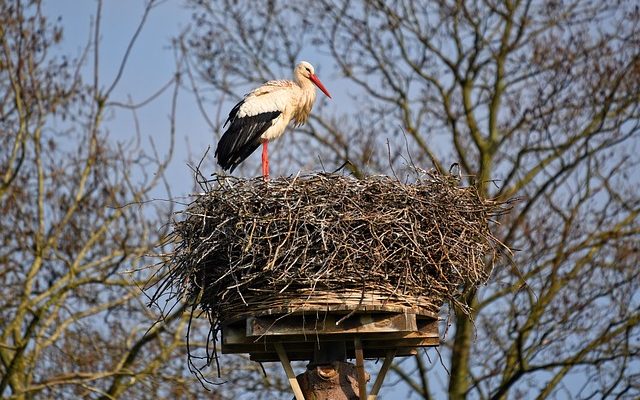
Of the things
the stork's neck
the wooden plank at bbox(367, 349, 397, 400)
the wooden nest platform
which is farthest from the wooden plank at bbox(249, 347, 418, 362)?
the stork's neck

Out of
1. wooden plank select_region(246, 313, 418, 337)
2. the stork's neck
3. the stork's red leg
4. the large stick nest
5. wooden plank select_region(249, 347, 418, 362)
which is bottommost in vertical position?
wooden plank select_region(246, 313, 418, 337)

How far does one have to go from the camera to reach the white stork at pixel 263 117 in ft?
33.3

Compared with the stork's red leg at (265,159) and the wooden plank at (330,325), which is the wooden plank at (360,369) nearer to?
the wooden plank at (330,325)

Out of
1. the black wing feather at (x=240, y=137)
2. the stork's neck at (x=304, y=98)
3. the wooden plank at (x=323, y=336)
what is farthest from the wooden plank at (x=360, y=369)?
the stork's neck at (x=304, y=98)

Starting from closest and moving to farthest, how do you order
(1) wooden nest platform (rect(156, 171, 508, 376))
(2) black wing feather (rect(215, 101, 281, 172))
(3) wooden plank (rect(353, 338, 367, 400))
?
(3) wooden plank (rect(353, 338, 367, 400)) → (1) wooden nest platform (rect(156, 171, 508, 376)) → (2) black wing feather (rect(215, 101, 281, 172))

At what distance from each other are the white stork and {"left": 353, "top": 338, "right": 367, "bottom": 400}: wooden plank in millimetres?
3430

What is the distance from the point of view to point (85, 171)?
15727 mm

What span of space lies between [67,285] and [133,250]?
866mm

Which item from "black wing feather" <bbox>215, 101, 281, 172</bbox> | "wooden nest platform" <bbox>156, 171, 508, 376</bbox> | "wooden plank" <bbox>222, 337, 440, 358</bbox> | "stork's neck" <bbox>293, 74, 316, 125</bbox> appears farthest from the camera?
"stork's neck" <bbox>293, 74, 316, 125</bbox>

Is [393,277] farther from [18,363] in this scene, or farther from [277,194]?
[18,363]

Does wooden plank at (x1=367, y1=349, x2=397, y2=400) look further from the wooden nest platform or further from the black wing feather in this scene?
the black wing feather

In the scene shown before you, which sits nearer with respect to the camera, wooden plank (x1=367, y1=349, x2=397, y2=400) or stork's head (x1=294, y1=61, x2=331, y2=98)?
wooden plank (x1=367, y1=349, x2=397, y2=400)

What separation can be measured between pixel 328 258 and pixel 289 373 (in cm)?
63

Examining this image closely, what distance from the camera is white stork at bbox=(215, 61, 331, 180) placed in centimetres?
1015
